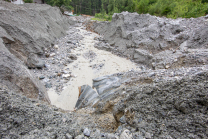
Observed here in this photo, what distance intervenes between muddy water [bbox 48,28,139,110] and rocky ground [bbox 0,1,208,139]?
53mm

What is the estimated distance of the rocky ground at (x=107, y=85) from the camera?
6.93 ft

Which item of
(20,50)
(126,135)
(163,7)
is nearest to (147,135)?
(126,135)

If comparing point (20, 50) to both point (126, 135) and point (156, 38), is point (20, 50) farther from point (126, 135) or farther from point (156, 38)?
point (156, 38)

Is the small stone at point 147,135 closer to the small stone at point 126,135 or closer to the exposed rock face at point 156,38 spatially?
the small stone at point 126,135

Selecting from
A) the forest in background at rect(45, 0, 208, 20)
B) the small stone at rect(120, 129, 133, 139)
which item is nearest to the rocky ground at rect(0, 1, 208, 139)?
the small stone at rect(120, 129, 133, 139)

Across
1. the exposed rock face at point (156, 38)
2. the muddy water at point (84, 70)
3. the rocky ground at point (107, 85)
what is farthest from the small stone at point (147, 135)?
the exposed rock face at point (156, 38)

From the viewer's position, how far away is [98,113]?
12.5 ft

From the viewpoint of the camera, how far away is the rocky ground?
2.11 metres

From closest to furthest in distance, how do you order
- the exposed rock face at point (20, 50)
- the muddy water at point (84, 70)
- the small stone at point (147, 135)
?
the small stone at point (147, 135) → the exposed rock face at point (20, 50) → the muddy water at point (84, 70)

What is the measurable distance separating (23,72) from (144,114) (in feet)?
14.3

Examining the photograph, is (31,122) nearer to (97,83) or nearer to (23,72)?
(23,72)

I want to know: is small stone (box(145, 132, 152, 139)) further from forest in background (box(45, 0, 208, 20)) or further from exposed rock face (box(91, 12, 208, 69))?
forest in background (box(45, 0, 208, 20))

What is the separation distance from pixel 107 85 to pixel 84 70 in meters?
3.53

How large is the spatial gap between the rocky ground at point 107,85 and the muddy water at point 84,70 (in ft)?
0.17
